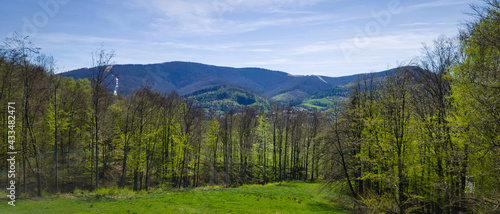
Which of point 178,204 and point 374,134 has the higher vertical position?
point 374,134

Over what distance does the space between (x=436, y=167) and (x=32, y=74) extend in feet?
122

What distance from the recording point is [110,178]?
40.6 m

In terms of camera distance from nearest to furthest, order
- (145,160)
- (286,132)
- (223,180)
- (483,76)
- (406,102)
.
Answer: (483,76), (406,102), (145,160), (223,180), (286,132)

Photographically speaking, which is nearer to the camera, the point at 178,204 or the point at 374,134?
the point at 178,204

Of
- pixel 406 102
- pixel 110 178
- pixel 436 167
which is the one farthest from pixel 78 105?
pixel 436 167

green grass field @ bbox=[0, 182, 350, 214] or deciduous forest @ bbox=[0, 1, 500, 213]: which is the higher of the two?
deciduous forest @ bbox=[0, 1, 500, 213]

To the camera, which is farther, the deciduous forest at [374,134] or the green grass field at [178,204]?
the green grass field at [178,204]

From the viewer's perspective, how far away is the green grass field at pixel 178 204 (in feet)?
57.9

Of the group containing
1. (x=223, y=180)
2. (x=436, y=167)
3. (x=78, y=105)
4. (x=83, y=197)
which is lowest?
(x=223, y=180)

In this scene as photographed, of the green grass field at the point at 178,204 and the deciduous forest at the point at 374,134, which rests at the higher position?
the deciduous forest at the point at 374,134

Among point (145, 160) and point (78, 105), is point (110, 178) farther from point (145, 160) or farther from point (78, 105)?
point (78, 105)

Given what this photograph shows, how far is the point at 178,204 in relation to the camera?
2088cm

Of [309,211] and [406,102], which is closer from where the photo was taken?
[406,102]

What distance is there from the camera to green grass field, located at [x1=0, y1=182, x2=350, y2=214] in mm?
17645
